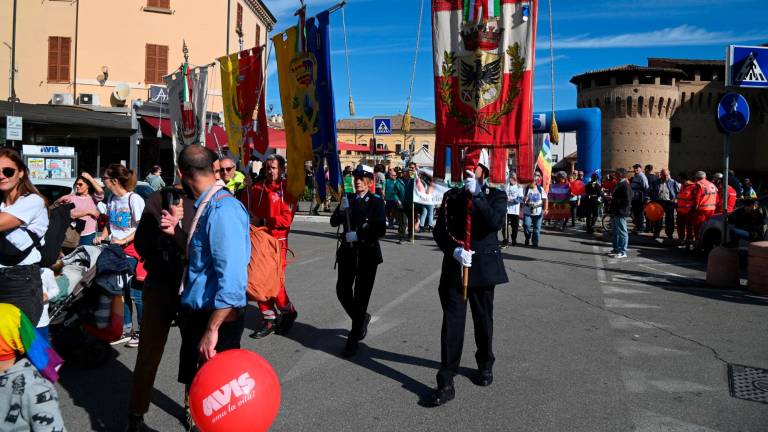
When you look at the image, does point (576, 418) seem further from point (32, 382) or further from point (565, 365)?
point (32, 382)

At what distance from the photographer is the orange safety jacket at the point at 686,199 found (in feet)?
→ 47.5

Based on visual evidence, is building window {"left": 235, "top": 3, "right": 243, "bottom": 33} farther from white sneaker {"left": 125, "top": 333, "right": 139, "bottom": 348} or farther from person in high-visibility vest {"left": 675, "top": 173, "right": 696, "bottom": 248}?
white sneaker {"left": 125, "top": 333, "right": 139, "bottom": 348}

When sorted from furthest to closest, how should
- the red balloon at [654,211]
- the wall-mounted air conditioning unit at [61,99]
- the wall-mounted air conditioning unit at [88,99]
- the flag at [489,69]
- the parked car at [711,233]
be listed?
the wall-mounted air conditioning unit at [88,99]
the wall-mounted air conditioning unit at [61,99]
the red balloon at [654,211]
the parked car at [711,233]
the flag at [489,69]

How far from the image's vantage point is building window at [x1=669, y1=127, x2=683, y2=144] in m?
64.9

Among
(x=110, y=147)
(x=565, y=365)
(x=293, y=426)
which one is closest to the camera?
(x=293, y=426)

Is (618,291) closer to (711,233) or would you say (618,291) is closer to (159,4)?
(711,233)

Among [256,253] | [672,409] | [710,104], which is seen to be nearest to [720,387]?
[672,409]

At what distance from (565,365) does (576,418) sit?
1.23 metres

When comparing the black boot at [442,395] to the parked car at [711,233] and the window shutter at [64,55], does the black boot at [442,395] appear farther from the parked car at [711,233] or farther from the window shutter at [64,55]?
the window shutter at [64,55]

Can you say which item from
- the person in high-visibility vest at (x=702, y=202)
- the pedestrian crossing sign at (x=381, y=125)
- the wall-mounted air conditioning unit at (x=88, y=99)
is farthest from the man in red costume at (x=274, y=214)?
the wall-mounted air conditioning unit at (x=88, y=99)

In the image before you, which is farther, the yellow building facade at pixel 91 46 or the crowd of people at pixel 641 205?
the yellow building facade at pixel 91 46

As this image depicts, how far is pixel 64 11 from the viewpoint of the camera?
26.3 m

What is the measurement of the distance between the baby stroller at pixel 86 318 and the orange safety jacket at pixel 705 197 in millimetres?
12735

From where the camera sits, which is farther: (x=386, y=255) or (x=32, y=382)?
(x=386, y=255)
